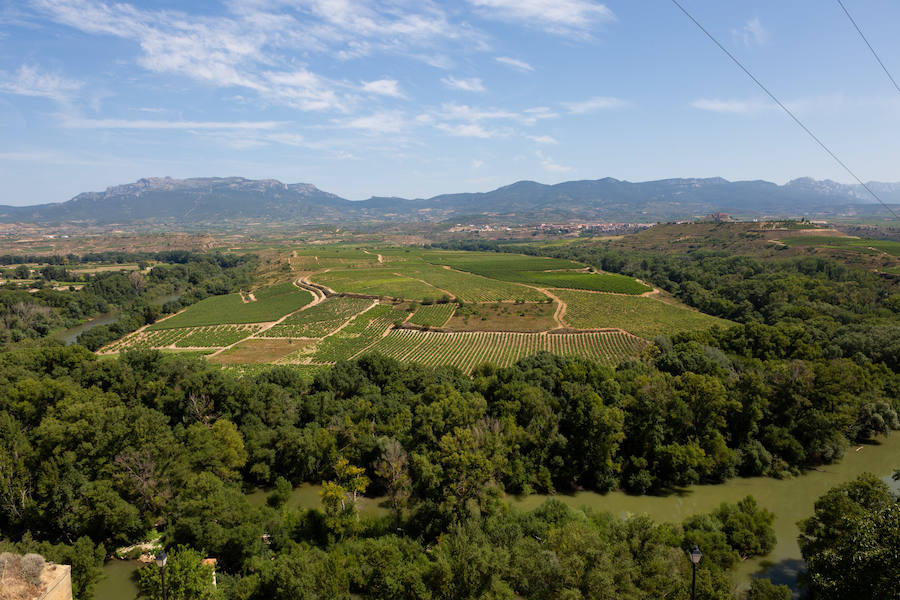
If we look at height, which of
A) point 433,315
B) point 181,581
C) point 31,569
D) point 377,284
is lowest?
point 433,315

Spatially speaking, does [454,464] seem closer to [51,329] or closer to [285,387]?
[285,387]

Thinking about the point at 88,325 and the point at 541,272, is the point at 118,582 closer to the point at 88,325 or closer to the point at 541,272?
the point at 88,325

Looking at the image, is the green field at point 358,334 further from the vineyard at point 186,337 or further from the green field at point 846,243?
the green field at point 846,243

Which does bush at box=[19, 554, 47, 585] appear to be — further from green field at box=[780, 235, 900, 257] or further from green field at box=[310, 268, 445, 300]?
green field at box=[780, 235, 900, 257]

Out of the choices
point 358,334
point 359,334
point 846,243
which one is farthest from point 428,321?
point 846,243

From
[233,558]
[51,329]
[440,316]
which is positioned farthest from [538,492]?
[51,329]
